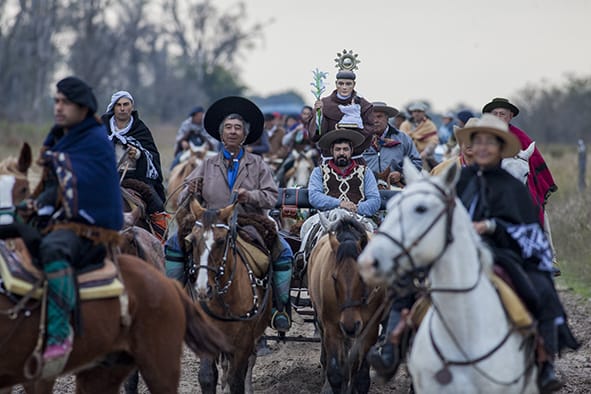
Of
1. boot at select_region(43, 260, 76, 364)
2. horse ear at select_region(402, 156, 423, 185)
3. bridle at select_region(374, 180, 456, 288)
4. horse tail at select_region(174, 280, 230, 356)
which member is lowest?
horse tail at select_region(174, 280, 230, 356)

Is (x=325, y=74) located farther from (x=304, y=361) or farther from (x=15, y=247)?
(x=15, y=247)

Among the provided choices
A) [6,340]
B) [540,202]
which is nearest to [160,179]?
Result: [540,202]

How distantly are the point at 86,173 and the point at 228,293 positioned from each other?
290 cm

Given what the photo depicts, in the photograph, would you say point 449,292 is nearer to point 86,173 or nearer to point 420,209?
point 420,209

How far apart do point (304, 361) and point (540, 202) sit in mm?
3495

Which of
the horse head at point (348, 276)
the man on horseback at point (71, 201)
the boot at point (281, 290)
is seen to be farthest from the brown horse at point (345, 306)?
the man on horseback at point (71, 201)

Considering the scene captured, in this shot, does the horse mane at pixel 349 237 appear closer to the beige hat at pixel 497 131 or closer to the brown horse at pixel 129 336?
the brown horse at pixel 129 336

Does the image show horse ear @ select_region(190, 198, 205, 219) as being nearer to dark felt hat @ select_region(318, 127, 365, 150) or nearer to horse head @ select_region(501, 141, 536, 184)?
dark felt hat @ select_region(318, 127, 365, 150)

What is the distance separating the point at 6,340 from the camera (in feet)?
21.7

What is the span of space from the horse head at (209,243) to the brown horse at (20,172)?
213 centimetres

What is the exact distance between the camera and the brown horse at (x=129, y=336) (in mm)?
6691

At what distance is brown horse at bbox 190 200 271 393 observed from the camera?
895cm

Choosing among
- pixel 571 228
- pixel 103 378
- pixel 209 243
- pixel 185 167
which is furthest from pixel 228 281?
pixel 571 228

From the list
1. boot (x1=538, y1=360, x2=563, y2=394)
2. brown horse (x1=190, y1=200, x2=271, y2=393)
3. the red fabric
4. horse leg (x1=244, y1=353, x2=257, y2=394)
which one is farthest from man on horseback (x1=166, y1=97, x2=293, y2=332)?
boot (x1=538, y1=360, x2=563, y2=394)
